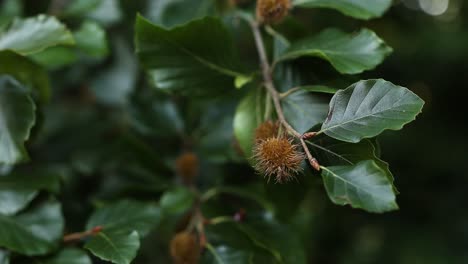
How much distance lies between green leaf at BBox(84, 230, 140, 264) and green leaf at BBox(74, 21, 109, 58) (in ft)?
1.19

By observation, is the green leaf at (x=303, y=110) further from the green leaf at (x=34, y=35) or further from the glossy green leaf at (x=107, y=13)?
the glossy green leaf at (x=107, y=13)

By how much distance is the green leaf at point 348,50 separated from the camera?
0.78 meters

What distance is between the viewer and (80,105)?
1558 millimetres

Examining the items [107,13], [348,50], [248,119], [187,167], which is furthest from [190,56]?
[107,13]

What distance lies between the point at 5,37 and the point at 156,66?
0.78 feet

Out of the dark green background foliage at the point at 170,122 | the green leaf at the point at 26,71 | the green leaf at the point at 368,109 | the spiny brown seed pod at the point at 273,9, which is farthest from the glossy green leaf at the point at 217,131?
the green leaf at the point at 368,109


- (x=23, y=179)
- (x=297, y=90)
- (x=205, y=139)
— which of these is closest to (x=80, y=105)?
(x=205, y=139)

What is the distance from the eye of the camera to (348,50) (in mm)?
812

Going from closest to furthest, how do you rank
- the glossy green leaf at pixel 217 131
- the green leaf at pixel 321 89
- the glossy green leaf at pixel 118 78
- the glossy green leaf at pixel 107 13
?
the green leaf at pixel 321 89, the glossy green leaf at pixel 217 131, the glossy green leaf at pixel 107 13, the glossy green leaf at pixel 118 78

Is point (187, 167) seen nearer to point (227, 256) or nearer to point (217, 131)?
point (217, 131)

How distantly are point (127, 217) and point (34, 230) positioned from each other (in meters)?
0.14

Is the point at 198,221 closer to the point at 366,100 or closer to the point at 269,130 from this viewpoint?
the point at 269,130

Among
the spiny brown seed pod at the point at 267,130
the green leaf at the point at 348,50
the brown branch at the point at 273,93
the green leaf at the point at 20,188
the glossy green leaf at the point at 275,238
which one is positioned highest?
the green leaf at the point at 348,50

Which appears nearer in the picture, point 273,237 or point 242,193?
point 273,237
